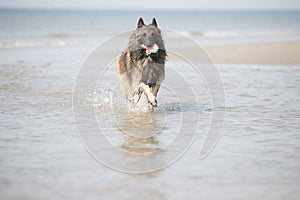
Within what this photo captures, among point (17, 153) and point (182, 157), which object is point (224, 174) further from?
point (17, 153)

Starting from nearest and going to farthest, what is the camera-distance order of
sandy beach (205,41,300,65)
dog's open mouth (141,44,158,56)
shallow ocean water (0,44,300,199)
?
shallow ocean water (0,44,300,199), dog's open mouth (141,44,158,56), sandy beach (205,41,300,65)

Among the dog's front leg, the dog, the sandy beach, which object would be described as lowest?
the dog's front leg

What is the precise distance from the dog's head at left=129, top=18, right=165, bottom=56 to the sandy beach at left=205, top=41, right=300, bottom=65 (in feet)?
22.7

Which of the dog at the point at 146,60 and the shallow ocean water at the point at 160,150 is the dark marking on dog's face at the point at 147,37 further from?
the shallow ocean water at the point at 160,150

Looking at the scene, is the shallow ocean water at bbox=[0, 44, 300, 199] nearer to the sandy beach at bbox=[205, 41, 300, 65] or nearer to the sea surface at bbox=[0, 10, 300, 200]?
the sea surface at bbox=[0, 10, 300, 200]

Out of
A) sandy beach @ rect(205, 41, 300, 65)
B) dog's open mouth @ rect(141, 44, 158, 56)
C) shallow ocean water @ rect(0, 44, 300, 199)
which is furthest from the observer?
sandy beach @ rect(205, 41, 300, 65)

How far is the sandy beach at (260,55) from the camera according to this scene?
1362 cm

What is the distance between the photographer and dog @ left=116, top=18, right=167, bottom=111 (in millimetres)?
6879

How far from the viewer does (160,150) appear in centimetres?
481

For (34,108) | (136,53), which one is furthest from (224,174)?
(34,108)

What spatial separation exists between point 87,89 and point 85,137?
12.8 ft

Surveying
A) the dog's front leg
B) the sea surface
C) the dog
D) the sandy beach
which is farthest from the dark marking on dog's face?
the sandy beach

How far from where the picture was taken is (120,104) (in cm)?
766

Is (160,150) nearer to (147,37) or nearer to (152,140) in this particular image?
(152,140)
